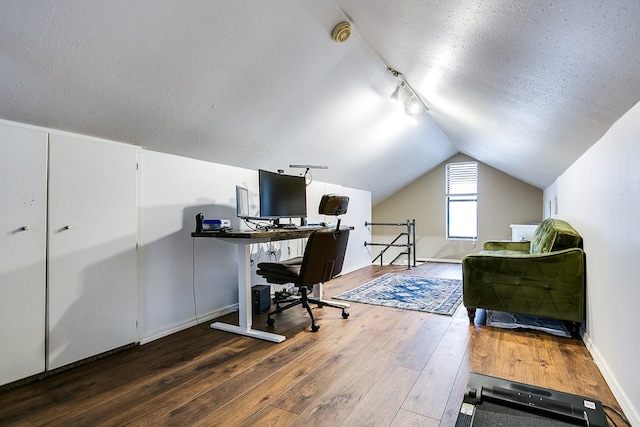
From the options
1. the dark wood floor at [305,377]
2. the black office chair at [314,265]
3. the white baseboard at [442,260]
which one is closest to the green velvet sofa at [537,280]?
the dark wood floor at [305,377]

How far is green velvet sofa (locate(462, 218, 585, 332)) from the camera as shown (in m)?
2.51

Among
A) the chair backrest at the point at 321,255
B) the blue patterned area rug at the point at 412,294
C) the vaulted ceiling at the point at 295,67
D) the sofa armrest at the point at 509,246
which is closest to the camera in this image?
the vaulted ceiling at the point at 295,67

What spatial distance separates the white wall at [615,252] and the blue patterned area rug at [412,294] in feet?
4.16

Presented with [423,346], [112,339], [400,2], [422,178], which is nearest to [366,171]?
[422,178]

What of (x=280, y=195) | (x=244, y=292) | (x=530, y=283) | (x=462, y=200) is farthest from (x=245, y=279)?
(x=462, y=200)

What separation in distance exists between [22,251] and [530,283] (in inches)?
140

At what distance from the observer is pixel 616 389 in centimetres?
171

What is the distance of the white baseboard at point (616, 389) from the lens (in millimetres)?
1468

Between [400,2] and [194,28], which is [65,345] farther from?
[400,2]

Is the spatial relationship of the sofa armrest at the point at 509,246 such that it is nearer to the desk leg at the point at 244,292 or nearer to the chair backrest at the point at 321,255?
the chair backrest at the point at 321,255

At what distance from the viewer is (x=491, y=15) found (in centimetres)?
134

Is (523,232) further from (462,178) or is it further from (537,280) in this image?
(537,280)

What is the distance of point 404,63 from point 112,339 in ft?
10.2

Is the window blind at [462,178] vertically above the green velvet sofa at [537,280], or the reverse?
the window blind at [462,178]
